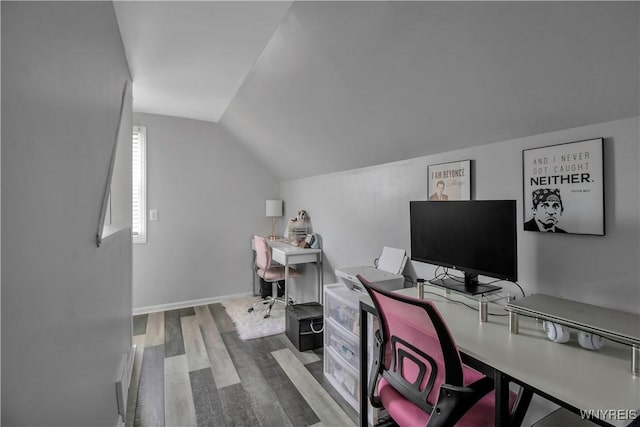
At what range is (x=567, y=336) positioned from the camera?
1207 mm

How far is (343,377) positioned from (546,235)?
5.14 feet

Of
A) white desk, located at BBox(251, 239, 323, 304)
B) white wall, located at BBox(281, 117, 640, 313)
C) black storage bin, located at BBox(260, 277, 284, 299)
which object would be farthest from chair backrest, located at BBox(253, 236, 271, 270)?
white wall, located at BBox(281, 117, 640, 313)

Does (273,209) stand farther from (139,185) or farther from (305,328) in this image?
(305,328)

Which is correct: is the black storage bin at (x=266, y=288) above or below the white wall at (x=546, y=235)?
below

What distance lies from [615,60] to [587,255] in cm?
84

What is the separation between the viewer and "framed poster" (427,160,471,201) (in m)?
1.94

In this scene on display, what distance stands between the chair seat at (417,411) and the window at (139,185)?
135 inches

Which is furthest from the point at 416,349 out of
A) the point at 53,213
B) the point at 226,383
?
the point at 226,383

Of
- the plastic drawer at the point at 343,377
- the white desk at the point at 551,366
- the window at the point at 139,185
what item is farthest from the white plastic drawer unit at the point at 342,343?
the window at the point at 139,185

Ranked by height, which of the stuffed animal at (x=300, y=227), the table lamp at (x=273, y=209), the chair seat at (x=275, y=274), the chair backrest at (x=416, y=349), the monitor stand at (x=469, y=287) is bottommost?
the chair seat at (x=275, y=274)

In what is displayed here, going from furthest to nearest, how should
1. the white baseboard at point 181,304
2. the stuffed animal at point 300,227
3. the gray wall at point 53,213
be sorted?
the stuffed animal at point 300,227
the white baseboard at point 181,304
the gray wall at point 53,213

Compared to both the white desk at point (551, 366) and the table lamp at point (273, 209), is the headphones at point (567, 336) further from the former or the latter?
the table lamp at point (273, 209)

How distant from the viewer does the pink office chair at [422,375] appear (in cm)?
108

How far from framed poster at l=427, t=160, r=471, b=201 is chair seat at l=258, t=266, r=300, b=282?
1990 millimetres
